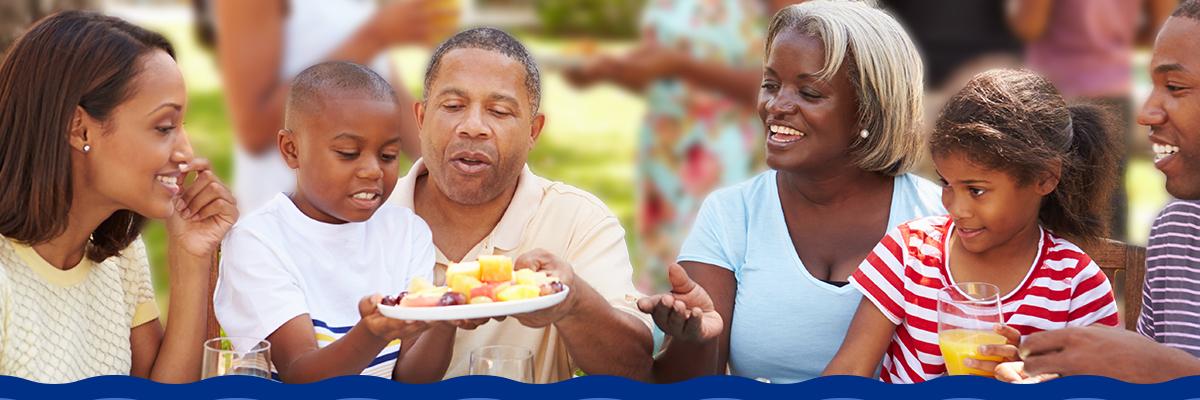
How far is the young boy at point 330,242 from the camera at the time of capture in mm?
2725

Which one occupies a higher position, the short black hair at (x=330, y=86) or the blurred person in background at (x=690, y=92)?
the blurred person in background at (x=690, y=92)

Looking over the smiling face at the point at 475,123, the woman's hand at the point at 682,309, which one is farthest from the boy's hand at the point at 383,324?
the smiling face at the point at 475,123

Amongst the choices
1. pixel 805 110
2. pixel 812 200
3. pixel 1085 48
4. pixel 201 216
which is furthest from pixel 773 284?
Answer: pixel 1085 48

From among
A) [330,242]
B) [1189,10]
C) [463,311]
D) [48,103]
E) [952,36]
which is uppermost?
[952,36]

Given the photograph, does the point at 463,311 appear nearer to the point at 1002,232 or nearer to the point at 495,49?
the point at 495,49

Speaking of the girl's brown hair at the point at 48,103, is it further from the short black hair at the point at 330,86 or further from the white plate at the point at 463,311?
the white plate at the point at 463,311

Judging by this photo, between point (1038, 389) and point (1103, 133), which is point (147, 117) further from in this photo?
point (1103, 133)

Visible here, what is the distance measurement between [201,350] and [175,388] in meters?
0.74

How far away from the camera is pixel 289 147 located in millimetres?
2980

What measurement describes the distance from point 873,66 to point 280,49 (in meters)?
2.40

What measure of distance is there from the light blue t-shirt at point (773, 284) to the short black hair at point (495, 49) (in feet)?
1.58

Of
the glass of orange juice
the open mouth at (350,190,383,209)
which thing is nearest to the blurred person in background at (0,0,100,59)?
the open mouth at (350,190,383,209)

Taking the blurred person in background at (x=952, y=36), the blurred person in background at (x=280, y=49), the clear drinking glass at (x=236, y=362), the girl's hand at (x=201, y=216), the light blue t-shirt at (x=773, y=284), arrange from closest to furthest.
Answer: the clear drinking glass at (x=236, y=362) → the girl's hand at (x=201, y=216) → the light blue t-shirt at (x=773, y=284) → the blurred person in background at (x=280, y=49) → the blurred person in background at (x=952, y=36)

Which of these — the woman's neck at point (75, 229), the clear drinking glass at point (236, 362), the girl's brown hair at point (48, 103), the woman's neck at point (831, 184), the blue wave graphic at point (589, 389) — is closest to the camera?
the blue wave graphic at point (589, 389)
